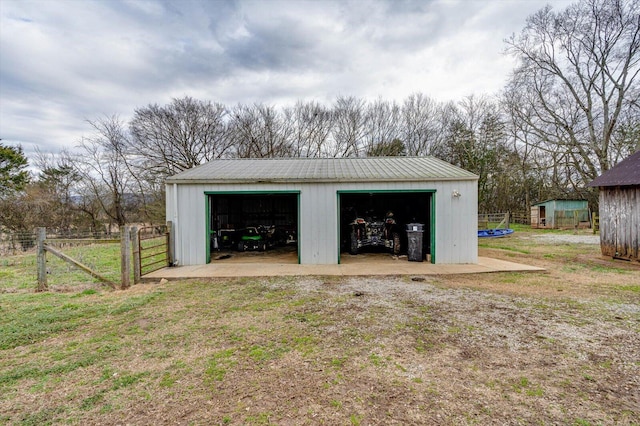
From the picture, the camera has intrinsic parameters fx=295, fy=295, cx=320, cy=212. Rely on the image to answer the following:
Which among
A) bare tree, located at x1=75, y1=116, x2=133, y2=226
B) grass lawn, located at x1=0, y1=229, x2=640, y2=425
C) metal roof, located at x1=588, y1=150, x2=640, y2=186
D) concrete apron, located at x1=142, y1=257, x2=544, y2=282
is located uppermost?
bare tree, located at x1=75, y1=116, x2=133, y2=226

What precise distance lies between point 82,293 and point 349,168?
280 inches

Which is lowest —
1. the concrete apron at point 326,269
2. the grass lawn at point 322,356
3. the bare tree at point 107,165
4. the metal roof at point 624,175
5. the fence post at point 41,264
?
the grass lawn at point 322,356

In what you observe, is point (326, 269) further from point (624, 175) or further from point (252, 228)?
point (624, 175)

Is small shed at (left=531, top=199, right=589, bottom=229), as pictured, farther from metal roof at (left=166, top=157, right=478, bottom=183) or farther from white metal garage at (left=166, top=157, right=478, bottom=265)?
white metal garage at (left=166, top=157, right=478, bottom=265)

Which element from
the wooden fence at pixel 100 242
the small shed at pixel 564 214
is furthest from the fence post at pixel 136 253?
the small shed at pixel 564 214

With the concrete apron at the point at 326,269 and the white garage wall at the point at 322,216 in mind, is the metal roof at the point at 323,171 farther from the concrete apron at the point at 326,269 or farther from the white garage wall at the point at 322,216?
the concrete apron at the point at 326,269

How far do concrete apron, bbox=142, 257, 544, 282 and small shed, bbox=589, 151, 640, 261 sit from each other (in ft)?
11.4

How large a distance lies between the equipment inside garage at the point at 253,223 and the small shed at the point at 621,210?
378 inches

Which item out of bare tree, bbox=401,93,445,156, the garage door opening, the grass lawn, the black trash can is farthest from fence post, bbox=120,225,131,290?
bare tree, bbox=401,93,445,156

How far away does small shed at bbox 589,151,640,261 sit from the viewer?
7930 mm

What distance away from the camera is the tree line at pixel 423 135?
1800 centimetres

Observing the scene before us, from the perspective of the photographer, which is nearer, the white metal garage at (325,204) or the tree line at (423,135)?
the white metal garage at (325,204)

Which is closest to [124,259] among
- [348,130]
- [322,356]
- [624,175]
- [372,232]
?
[322,356]

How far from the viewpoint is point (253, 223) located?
1312 centimetres
